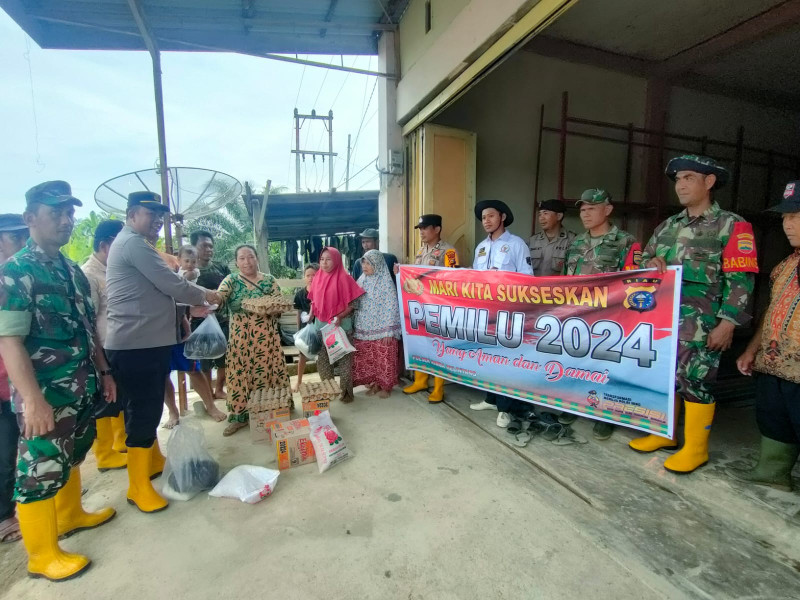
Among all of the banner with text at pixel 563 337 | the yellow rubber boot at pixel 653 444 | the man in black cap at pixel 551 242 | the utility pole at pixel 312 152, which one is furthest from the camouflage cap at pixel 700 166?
the utility pole at pixel 312 152

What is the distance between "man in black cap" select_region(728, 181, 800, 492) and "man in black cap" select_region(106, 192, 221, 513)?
3.35 metres

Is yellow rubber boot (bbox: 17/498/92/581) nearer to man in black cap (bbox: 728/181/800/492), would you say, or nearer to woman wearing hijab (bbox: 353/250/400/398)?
woman wearing hijab (bbox: 353/250/400/398)

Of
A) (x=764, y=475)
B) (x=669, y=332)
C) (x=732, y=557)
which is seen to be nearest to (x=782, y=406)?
(x=764, y=475)

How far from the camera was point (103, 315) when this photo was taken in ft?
8.68

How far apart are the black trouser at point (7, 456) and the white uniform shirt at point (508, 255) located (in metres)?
3.11

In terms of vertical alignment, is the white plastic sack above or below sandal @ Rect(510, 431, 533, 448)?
above

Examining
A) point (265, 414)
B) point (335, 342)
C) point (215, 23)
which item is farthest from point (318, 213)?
point (265, 414)

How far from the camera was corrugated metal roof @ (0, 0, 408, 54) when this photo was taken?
13.4 ft

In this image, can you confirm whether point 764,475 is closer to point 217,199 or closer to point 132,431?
point 132,431

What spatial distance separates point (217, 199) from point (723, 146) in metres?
7.23

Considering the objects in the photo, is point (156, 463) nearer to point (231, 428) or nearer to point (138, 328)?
point (231, 428)

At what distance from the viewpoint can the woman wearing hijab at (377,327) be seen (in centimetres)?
383

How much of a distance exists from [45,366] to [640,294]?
3.13 metres

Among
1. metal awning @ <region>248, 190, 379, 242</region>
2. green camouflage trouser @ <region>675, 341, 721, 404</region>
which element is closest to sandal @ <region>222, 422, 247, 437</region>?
green camouflage trouser @ <region>675, 341, 721, 404</region>
